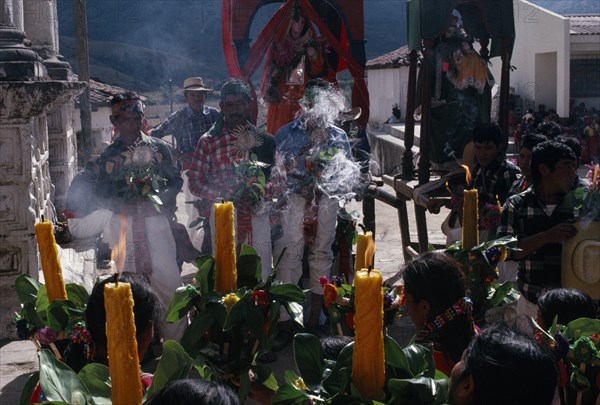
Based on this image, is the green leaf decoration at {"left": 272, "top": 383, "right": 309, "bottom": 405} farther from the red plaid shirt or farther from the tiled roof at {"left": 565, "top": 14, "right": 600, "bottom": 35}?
the tiled roof at {"left": 565, "top": 14, "right": 600, "bottom": 35}

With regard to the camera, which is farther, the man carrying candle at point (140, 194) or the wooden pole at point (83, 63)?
the wooden pole at point (83, 63)

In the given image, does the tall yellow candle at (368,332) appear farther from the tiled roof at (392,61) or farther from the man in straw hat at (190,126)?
the tiled roof at (392,61)

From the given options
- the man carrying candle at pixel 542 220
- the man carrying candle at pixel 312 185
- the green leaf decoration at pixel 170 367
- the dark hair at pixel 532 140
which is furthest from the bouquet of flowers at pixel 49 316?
the dark hair at pixel 532 140

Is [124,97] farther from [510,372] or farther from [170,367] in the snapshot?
[510,372]

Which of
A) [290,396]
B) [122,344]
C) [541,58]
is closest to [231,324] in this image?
[290,396]

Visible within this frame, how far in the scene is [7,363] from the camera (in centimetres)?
556

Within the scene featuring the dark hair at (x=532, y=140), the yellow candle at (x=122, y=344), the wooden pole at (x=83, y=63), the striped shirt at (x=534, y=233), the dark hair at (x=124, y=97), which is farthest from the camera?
the wooden pole at (x=83, y=63)

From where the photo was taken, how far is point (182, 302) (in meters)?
2.88

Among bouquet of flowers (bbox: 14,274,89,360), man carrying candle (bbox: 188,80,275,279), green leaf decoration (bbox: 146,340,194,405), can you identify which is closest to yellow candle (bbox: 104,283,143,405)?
green leaf decoration (bbox: 146,340,194,405)

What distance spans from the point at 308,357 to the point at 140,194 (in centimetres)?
347

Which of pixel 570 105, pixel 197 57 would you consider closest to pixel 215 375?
pixel 570 105

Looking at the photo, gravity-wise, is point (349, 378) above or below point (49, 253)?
below

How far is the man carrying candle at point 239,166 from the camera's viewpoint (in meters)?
5.98

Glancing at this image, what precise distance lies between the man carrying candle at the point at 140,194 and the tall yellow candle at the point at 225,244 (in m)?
3.00
